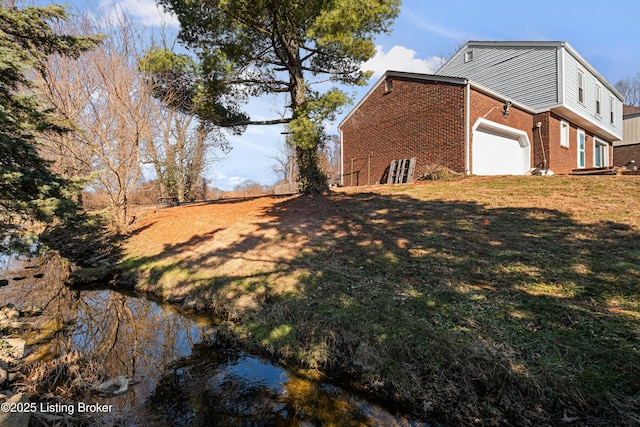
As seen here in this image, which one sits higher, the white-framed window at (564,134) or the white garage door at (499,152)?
the white-framed window at (564,134)

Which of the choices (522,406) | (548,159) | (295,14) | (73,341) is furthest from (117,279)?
(548,159)

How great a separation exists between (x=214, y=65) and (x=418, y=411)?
11.6 m

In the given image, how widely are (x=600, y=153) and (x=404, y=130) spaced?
16.2 metres

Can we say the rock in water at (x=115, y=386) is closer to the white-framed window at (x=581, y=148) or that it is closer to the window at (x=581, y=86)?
the window at (x=581, y=86)

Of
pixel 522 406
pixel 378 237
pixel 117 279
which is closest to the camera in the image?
pixel 522 406

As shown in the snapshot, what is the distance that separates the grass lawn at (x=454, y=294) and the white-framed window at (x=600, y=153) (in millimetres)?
14874

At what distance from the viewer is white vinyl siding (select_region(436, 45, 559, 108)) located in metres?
14.9

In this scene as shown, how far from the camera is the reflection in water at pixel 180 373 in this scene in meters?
2.94

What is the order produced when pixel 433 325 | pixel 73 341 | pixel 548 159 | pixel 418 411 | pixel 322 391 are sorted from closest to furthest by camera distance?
pixel 418 411 → pixel 322 391 → pixel 433 325 → pixel 73 341 → pixel 548 159

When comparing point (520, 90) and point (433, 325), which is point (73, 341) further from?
point (520, 90)

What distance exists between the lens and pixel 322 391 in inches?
128

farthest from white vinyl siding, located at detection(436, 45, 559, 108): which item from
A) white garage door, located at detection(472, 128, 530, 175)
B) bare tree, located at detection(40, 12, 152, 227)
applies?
bare tree, located at detection(40, 12, 152, 227)

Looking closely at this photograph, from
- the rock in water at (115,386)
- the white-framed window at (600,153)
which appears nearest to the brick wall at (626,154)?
the white-framed window at (600,153)

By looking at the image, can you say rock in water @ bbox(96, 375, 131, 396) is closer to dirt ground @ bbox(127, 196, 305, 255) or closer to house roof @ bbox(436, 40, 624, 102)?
dirt ground @ bbox(127, 196, 305, 255)
